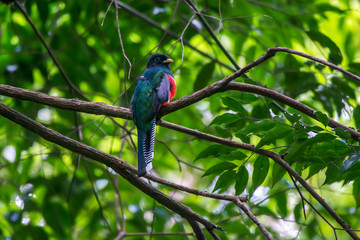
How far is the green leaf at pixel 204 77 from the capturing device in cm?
439

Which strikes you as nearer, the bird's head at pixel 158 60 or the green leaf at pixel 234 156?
the green leaf at pixel 234 156

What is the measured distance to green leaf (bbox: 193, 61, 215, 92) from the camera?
173 inches

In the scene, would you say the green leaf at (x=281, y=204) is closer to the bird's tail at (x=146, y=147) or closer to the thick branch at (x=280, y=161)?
the thick branch at (x=280, y=161)

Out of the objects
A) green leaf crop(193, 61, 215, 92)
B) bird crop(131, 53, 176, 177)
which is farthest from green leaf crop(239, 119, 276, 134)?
green leaf crop(193, 61, 215, 92)

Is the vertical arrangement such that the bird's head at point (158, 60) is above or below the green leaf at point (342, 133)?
above

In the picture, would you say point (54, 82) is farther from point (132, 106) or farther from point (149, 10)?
point (132, 106)

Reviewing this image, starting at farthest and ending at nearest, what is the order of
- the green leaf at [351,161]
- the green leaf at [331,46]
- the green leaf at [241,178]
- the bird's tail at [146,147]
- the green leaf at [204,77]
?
the green leaf at [204,77] < the green leaf at [331,46] < the bird's tail at [146,147] < the green leaf at [241,178] < the green leaf at [351,161]

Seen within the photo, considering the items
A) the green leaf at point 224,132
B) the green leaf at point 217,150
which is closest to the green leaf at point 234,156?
the green leaf at point 217,150

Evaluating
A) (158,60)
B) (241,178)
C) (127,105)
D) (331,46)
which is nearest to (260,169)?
(241,178)

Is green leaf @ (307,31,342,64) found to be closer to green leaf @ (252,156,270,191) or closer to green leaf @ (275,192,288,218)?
green leaf @ (275,192,288,218)

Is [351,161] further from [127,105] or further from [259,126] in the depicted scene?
[127,105]

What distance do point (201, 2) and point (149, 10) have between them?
852mm

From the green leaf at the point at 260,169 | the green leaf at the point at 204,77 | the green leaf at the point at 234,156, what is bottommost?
the green leaf at the point at 260,169

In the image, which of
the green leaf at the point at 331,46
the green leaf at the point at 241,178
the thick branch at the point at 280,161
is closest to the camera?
the thick branch at the point at 280,161
